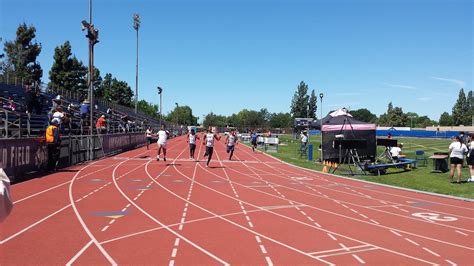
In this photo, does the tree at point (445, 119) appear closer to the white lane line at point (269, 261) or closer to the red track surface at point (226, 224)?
the red track surface at point (226, 224)

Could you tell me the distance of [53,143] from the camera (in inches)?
608

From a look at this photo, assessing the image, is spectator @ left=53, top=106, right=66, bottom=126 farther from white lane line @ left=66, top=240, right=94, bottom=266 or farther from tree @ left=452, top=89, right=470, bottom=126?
tree @ left=452, top=89, right=470, bottom=126

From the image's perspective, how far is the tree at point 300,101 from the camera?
140m

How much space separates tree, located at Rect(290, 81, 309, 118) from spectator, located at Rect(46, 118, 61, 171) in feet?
416

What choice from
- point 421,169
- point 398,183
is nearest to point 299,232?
point 398,183

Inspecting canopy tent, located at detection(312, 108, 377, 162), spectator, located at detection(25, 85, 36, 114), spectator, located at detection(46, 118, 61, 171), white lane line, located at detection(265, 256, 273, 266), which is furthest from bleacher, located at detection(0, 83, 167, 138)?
canopy tent, located at detection(312, 108, 377, 162)

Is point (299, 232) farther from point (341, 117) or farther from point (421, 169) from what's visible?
point (341, 117)

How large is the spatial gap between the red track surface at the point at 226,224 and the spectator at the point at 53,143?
251 centimetres

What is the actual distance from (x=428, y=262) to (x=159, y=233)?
4.35 meters

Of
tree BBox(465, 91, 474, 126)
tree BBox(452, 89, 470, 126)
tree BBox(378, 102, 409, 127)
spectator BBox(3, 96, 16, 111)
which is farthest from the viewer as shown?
tree BBox(378, 102, 409, 127)

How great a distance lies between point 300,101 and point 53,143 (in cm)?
12915

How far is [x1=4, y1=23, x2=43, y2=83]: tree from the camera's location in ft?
177

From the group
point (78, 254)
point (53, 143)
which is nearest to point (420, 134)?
point (53, 143)

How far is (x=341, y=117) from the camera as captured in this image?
24.1 meters
